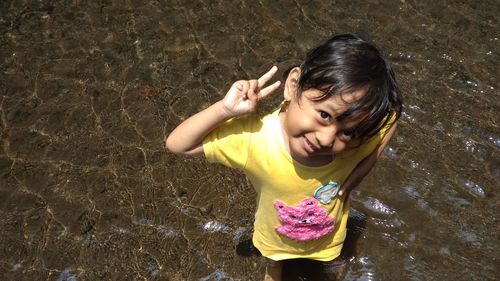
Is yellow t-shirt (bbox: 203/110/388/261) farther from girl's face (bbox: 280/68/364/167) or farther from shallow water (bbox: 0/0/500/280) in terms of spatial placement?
shallow water (bbox: 0/0/500/280)

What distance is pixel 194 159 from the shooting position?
3824mm

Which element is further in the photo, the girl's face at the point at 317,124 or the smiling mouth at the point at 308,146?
the smiling mouth at the point at 308,146

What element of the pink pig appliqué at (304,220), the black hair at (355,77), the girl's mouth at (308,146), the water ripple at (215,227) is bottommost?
the water ripple at (215,227)

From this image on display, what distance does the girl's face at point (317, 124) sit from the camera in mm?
2082

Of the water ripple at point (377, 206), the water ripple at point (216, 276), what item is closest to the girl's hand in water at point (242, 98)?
the water ripple at point (216, 276)

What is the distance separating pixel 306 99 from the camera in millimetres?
2162

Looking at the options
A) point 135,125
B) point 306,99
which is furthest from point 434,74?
point 306,99

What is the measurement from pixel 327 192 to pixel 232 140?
52 centimetres

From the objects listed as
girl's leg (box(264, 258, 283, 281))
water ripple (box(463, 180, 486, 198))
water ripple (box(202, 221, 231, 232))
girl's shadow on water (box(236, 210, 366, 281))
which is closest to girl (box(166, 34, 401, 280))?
girl's leg (box(264, 258, 283, 281))

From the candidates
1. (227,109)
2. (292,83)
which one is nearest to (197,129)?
(227,109)

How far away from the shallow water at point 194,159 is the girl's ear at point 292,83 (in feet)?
4.57

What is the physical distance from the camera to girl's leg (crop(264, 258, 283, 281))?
10.1 feet

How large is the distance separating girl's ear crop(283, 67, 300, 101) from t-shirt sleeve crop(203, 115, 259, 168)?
7.4 inches

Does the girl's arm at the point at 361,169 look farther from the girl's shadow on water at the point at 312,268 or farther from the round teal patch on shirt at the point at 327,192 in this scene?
the girl's shadow on water at the point at 312,268
